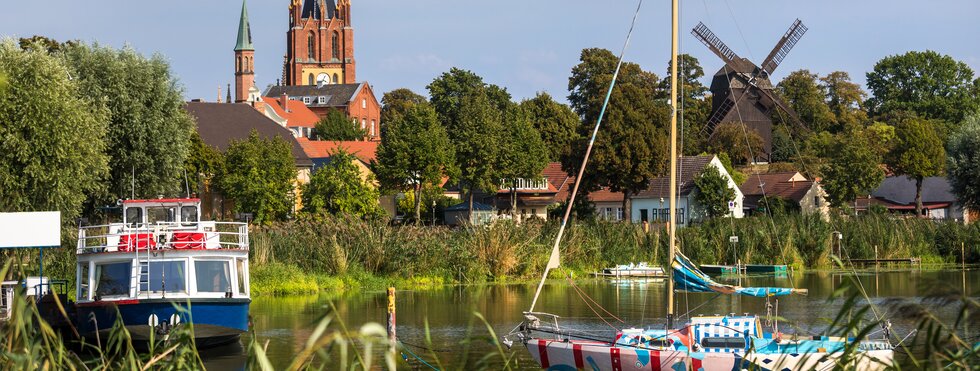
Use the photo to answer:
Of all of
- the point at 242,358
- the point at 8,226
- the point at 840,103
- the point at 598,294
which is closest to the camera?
the point at 242,358

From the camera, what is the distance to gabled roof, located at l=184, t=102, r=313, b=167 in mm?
90562

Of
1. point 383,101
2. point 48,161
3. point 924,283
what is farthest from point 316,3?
point 924,283

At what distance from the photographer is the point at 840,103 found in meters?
125

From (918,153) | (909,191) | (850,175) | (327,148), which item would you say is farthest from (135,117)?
(327,148)

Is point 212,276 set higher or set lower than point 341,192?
lower

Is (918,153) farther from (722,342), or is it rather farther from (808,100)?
(722,342)

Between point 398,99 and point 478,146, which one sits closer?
point 478,146

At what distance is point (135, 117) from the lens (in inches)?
1804

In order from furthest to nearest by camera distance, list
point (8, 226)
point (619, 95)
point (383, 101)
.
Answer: point (383, 101), point (619, 95), point (8, 226)

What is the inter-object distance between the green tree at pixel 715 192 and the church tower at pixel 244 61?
127 metres

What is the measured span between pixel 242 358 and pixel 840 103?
10668 centimetres

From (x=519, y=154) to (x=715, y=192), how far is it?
12020mm

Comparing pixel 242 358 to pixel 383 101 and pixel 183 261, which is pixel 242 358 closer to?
pixel 183 261

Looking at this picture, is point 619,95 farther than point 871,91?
No
